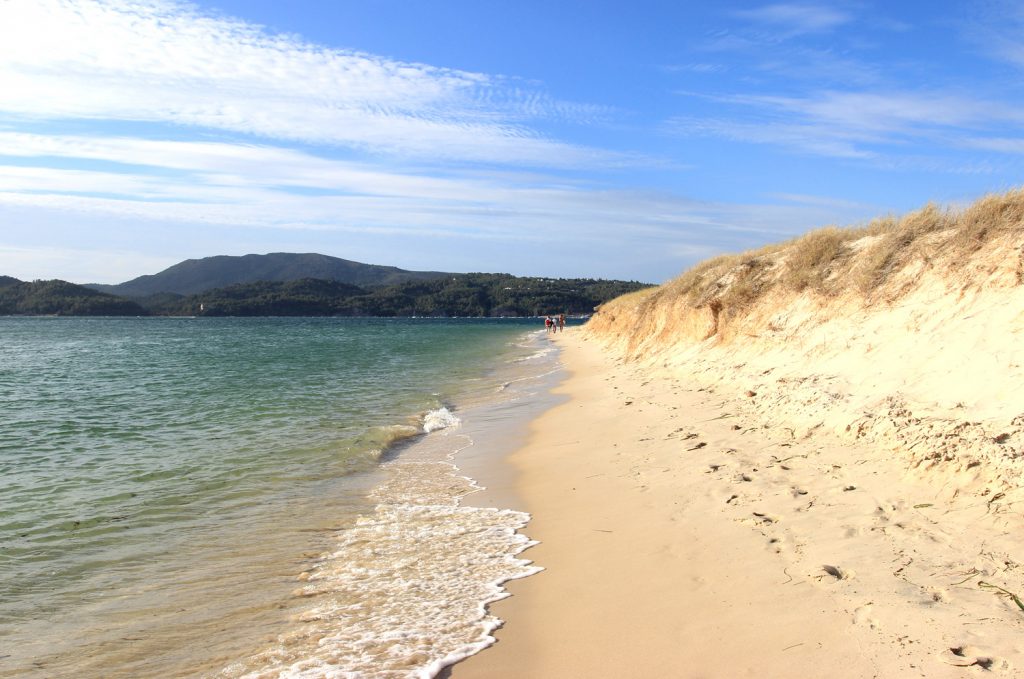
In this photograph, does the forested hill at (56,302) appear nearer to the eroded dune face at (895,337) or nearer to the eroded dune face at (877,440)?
the eroded dune face at (895,337)

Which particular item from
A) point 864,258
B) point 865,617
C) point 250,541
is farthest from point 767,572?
point 864,258

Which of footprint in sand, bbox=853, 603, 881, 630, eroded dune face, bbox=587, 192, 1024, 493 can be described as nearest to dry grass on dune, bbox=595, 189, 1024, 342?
eroded dune face, bbox=587, 192, 1024, 493

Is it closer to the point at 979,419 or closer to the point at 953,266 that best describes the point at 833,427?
the point at 979,419

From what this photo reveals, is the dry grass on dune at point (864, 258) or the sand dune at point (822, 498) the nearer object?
the sand dune at point (822, 498)

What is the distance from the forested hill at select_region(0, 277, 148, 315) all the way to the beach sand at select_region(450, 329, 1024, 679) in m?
168

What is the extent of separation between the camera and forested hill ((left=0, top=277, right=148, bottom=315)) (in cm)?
14712

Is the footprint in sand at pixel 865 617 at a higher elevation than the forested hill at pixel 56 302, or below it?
below

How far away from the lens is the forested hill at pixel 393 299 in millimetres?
153875

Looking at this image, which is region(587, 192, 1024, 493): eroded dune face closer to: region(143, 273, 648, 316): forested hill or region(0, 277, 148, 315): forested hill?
region(143, 273, 648, 316): forested hill

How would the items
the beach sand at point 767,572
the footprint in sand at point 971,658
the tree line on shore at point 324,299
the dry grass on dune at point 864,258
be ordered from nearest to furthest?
the footprint in sand at point 971,658, the beach sand at point 767,572, the dry grass on dune at point 864,258, the tree line on shore at point 324,299

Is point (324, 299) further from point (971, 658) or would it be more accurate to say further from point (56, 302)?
point (971, 658)

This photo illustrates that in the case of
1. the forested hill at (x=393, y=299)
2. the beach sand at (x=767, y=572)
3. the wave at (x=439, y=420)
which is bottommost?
the wave at (x=439, y=420)

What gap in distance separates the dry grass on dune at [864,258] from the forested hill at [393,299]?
4996 inches

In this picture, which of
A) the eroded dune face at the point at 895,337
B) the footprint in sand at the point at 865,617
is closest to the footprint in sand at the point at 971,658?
the footprint in sand at the point at 865,617
